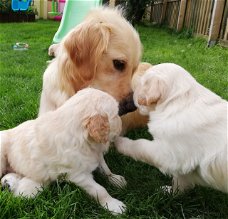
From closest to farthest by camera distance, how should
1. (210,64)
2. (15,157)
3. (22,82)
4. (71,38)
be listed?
(15,157)
(71,38)
(22,82)
(210,64)

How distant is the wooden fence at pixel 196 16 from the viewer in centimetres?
977

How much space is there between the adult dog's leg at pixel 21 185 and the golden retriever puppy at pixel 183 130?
2.40 feet

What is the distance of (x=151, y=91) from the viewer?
8.61 feet

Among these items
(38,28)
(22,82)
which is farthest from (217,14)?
(38,28)

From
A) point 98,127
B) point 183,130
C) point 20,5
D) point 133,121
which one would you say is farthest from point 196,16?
point 98,127

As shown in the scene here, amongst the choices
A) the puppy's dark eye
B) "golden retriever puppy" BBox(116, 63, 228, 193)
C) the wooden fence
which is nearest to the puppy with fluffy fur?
the puppy's dark eye

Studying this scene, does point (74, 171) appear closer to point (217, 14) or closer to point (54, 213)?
point (54, 213)

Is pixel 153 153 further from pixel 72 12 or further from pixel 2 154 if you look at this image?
pixel 72 12

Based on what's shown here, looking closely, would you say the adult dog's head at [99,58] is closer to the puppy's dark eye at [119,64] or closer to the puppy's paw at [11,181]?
the puppy's dark eye at [119,64]

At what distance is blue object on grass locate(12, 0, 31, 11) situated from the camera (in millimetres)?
16984

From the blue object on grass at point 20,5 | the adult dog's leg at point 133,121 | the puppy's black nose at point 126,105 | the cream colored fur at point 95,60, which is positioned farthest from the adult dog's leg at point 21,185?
the blue object on grass at point 20,5

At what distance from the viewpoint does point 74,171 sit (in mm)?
2629

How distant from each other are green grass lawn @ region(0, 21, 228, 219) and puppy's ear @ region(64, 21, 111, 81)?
821mm

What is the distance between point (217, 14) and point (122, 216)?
8.42 metres
